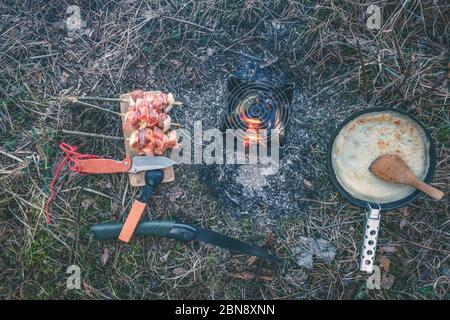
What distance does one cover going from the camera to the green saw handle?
342cm

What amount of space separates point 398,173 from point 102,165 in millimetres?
2176

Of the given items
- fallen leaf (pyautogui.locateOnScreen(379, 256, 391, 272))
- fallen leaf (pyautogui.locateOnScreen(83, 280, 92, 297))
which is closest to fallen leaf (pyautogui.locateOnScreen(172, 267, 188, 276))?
fallen leaf (pyautogui.locateOnScreen(83, 280, 92, 297))

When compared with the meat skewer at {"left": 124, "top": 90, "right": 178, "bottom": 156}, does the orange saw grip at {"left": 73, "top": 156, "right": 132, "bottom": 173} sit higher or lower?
lower

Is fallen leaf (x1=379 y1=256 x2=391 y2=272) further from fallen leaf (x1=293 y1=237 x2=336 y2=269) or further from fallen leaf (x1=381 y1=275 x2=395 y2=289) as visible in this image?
fallen leaf (x1=293 y1=237 x2=336 y2=269)

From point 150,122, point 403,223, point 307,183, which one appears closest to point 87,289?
point 150,122

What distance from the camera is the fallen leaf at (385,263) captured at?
3531 mm

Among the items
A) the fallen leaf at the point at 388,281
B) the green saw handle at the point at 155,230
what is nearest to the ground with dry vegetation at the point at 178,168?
the fallen leaf at the point at 388,281

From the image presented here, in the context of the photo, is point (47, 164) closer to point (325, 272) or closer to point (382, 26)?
point (325, 272)

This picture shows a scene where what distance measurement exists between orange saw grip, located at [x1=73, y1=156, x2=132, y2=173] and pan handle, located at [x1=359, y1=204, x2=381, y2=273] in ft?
6.09

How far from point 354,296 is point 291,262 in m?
0.56

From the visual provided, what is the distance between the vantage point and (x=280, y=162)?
3584 mm

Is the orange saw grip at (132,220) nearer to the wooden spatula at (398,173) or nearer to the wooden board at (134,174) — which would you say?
the wooden board at (134,174)

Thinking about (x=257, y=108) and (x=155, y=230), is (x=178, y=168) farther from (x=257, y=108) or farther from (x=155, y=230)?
(x=257, y=108)
